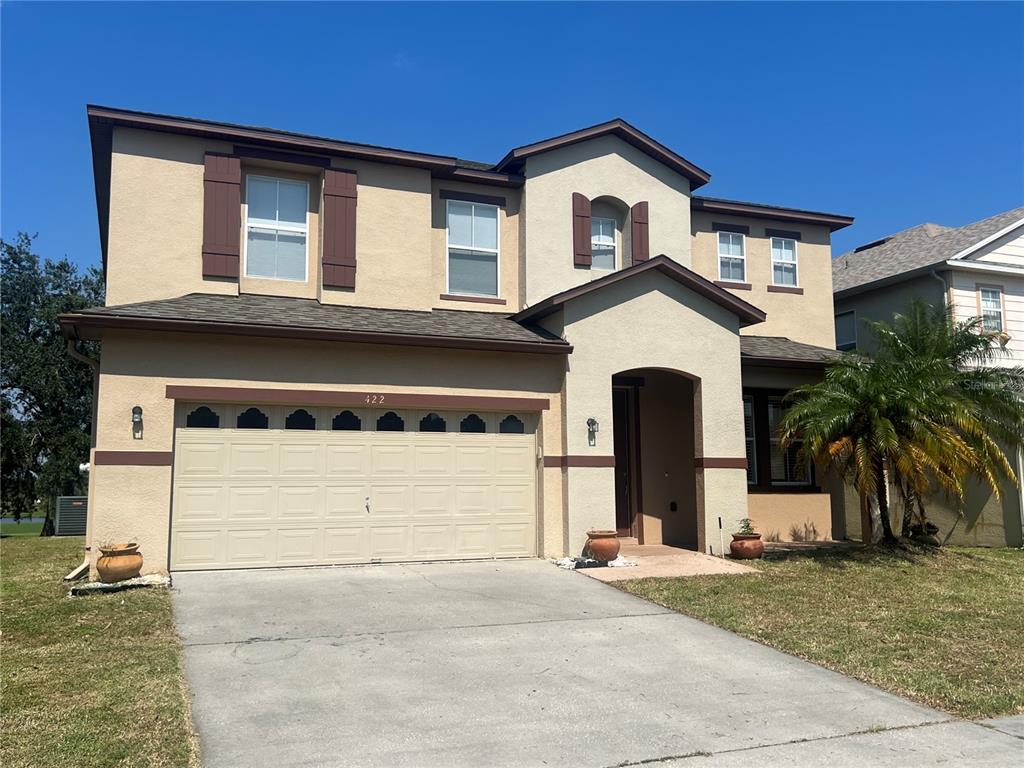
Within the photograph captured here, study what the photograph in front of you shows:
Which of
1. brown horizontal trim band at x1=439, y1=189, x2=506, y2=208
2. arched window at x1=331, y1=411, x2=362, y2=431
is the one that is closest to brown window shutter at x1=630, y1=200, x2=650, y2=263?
brown horizontal trim band at x1=439, y1=189, x2=506, y2=208

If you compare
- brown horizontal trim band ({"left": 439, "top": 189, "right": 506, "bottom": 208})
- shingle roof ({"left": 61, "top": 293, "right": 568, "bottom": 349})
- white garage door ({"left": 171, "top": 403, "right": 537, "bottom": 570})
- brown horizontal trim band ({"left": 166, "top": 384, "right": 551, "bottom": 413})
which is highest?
brown horizontal trim band ({"left": 439, "top": 189, "right": 506, "bottom": 208})

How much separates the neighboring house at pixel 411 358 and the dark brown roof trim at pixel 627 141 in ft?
0.17

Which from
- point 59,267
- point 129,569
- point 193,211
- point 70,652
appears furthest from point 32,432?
point 70,652

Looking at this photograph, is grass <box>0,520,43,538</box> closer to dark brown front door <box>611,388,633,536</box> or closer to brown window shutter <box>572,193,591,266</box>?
dark brown front door <box>611,388,633,536</box>

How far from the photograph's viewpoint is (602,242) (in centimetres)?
1664

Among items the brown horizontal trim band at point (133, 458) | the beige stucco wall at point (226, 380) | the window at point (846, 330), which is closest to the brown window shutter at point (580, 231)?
the beige stucco wall at point (226, 380)

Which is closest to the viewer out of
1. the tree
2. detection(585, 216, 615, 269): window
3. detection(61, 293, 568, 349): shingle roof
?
detection(61, 293, 568, 349): shingle roof

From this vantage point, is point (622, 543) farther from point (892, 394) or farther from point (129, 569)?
point (129, 569)

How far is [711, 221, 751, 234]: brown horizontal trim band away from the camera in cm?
1802

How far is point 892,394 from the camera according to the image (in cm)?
1345

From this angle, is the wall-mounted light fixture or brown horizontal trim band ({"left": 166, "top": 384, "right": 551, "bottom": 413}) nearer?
the wall-mounted light fixture

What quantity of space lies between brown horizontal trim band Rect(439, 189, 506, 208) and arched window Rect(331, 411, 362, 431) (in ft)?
16.0

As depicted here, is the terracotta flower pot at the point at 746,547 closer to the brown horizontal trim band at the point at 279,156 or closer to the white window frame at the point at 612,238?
the white window frame at the point at 612,238

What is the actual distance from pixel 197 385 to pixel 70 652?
4.88m
